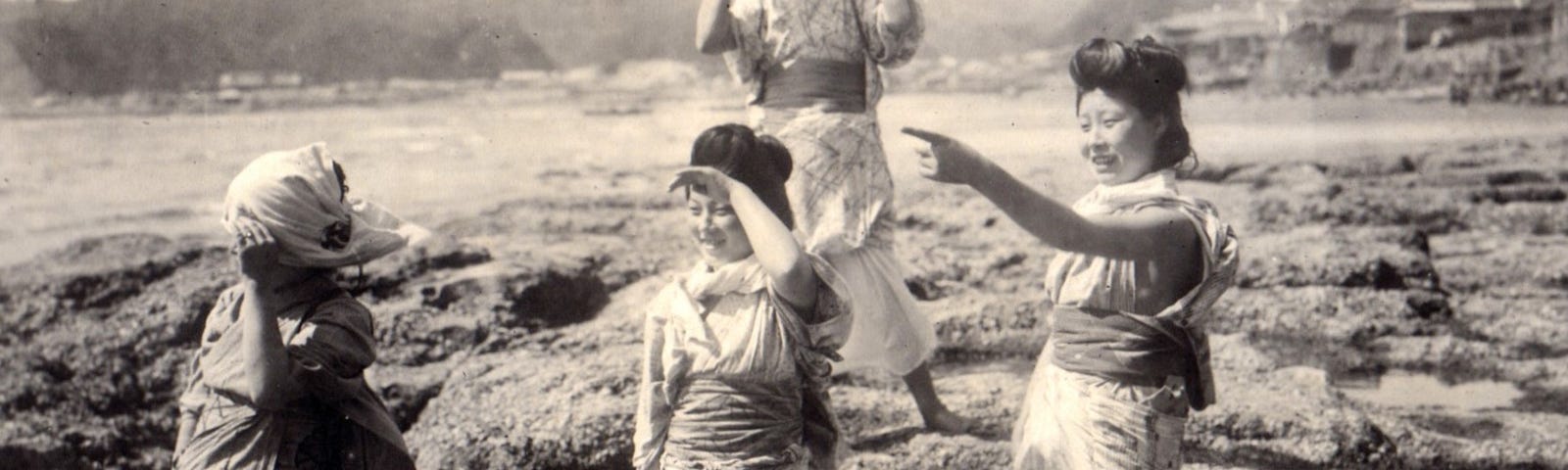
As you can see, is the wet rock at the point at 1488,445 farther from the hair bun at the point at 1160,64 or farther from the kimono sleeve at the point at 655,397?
the kimono sleeve at the point at 655,397

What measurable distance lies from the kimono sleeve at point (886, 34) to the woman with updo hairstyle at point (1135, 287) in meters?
Result: 1.27

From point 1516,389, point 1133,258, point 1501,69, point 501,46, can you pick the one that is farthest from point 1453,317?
point 501,46

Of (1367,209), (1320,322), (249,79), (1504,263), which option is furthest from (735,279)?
(249,79)

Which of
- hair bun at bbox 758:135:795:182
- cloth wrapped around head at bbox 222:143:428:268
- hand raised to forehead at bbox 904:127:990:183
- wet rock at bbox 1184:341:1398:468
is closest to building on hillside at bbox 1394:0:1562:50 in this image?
wet rock at bbox 1184:341:1398:468

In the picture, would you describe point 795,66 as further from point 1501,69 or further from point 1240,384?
point 1501,69

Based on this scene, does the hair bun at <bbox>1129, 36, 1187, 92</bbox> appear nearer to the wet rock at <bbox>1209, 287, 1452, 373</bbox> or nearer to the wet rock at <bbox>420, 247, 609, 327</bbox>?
the wet rock at <bbox>1209, 287, 1452, 373</bbox>

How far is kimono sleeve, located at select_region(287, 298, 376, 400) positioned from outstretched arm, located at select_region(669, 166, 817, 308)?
587 millimetres

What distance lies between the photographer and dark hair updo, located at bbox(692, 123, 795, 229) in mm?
2281

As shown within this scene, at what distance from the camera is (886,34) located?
3426 mm

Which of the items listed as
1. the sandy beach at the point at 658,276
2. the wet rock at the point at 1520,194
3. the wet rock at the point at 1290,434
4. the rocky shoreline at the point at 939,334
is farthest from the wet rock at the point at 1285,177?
the wet rock at the point at 1290,434

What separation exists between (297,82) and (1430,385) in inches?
232

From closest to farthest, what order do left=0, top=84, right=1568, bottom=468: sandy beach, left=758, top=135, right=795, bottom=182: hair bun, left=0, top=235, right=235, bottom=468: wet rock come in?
left=758, top=135, right=795, bottom=182: hair bun → left=0, top=84, right=1568, bottom=468: sandy beach → left=0, top=235, right=235, bottom=468: wet rock

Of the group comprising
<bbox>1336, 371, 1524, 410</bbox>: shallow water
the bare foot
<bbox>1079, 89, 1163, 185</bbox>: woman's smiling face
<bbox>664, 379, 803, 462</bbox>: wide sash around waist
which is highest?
<bbox>1079, 89, 1163, 185</bbox>: woman's smiling face

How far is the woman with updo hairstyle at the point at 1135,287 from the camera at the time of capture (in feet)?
Answer: 6.82
